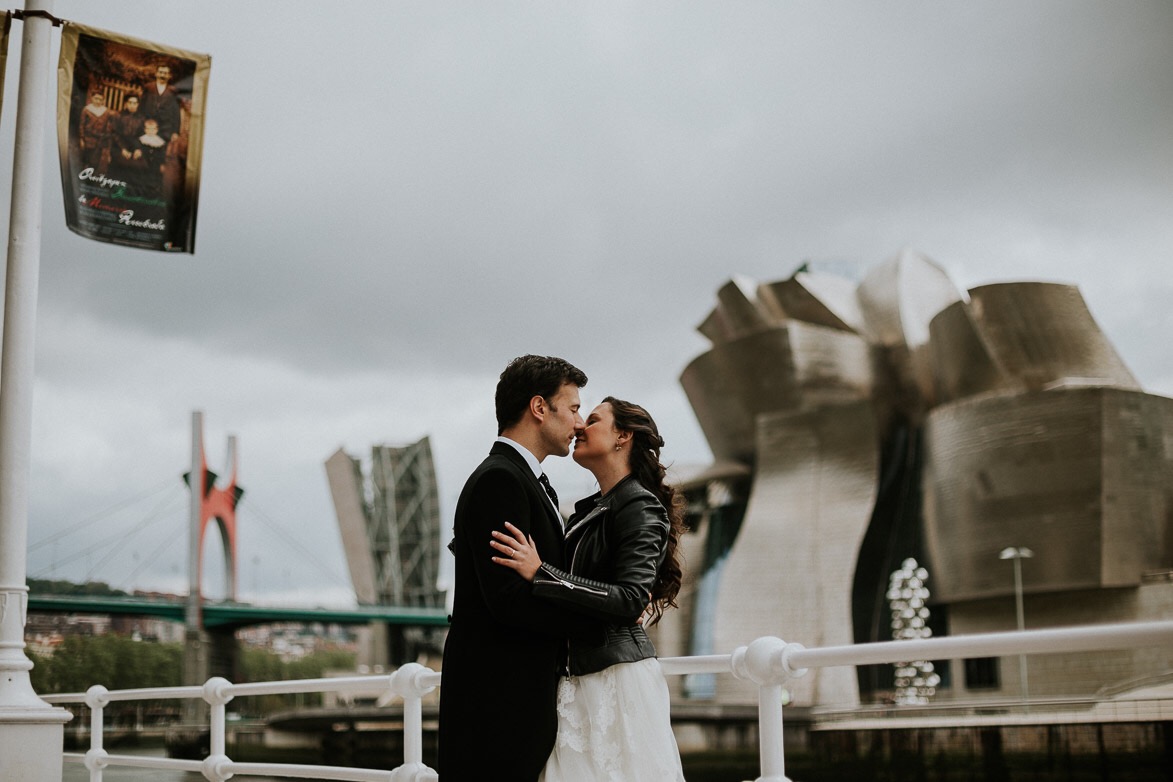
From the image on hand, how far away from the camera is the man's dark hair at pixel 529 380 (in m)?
2.84

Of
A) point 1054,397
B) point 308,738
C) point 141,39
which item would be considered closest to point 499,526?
point 141,39

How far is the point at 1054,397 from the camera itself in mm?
33156

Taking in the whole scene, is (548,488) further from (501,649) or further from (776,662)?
(776,662)

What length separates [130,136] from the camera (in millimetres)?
7059

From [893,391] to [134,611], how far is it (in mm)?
25343

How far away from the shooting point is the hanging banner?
22.5ft

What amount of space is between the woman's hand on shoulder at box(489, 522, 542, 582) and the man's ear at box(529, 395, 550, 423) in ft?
0.94

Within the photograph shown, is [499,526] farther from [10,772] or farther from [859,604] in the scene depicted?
[859,604]

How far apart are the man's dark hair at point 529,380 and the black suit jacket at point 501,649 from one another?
127 millimetres

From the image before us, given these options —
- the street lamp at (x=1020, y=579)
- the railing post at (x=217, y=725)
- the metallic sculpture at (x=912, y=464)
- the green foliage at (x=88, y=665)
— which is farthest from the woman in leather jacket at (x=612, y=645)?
the metallic sculpture at (x=912, y=464)

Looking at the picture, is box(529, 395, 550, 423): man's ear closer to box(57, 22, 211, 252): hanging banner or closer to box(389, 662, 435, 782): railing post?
box(389, 662, 435, 782): railing post

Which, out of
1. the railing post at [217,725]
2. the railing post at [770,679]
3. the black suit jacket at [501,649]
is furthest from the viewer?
the railing post at [217,725]

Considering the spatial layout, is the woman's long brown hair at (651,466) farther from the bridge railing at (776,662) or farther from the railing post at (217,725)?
the railing post at (217,725)

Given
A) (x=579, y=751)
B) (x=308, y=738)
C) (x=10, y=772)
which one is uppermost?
(x=579, y=751)
